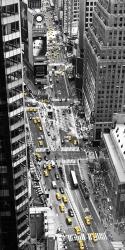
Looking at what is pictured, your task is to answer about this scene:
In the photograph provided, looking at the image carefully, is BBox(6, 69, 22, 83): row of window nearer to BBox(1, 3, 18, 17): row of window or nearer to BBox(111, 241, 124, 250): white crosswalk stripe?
BBox(1, 3, 18, 17): row of window

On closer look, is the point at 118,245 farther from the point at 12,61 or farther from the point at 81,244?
the point at 12,61

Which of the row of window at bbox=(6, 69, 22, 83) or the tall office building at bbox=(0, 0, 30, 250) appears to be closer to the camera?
the tall office building at bbox=(0, 0, 30, 250)

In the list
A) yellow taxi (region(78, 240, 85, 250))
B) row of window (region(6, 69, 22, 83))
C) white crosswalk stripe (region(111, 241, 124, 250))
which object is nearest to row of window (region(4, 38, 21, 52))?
row of window (region(6, 69, 22, 83))

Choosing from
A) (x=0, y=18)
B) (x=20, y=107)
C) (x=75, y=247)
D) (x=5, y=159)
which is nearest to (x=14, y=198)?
(x=5, y=159)

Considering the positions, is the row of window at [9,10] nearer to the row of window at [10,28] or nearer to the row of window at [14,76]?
the row of window at [10,28]

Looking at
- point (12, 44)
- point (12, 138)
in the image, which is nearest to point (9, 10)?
point (12, 44)

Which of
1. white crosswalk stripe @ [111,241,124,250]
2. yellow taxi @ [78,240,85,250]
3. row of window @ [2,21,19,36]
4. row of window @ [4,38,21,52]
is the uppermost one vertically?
row of window @ [2,21,19,36]

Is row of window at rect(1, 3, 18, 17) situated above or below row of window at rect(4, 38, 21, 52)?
above

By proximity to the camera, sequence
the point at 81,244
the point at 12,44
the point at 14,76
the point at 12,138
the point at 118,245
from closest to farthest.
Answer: the point at 12,44 < the point at 14,76 < the point at 12,138 < the point at 81,244 < the point at 118,245

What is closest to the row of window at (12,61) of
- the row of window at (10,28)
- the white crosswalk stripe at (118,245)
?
the row of window at (10,28)

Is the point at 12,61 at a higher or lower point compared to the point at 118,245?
higher
